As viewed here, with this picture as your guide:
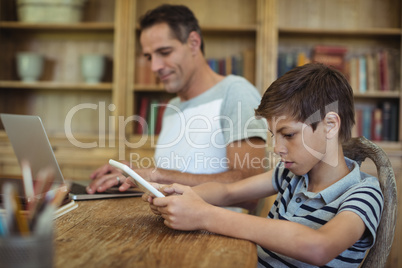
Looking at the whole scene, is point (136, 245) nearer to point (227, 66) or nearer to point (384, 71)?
point (227, 66)

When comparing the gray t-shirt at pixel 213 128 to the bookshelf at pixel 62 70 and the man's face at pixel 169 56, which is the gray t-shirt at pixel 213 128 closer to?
the man's face at pixel 169 56

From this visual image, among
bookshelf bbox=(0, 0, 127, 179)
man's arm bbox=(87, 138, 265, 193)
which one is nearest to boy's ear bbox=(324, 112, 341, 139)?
man's arm bbox=(87, 138, 265, 193)

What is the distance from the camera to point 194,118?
185cm

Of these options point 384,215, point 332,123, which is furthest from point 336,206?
point 332,123

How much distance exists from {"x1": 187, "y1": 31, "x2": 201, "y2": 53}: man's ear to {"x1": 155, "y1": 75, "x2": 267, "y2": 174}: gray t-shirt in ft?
0.77

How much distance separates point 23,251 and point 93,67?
253 centimetres

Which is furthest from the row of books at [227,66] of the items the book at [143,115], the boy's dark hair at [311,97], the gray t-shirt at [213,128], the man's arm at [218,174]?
the boy's dark hair at [311,97]

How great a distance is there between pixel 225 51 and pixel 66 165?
1350mm

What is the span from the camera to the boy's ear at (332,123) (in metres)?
1.05

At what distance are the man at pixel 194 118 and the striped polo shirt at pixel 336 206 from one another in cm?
44

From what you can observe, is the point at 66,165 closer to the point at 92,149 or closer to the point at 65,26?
the point at 92,149

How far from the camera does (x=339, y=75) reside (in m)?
1.11

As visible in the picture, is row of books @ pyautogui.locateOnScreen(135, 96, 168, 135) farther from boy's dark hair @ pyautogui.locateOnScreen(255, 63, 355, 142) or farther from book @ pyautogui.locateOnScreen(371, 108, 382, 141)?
boy's dark hair @ pyautogui.locateOnScreen(255, 63, 355, 142)

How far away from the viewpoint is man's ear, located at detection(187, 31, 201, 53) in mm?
1992
